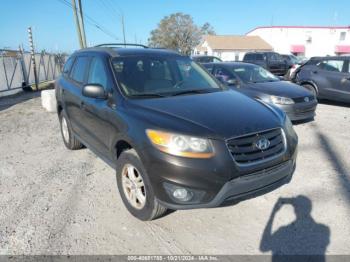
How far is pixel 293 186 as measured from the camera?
3.95 m

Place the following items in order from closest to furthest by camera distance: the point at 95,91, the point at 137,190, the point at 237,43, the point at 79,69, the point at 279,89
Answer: the point at 137,190 < the point at 95,91 < the point at 79,69 < the point at 279,89 < the point at 237,43

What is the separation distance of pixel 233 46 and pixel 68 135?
52.7 m

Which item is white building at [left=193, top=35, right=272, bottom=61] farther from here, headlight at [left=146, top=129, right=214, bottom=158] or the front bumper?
headlight at [left=146, top=129, right=214, bottom=158]

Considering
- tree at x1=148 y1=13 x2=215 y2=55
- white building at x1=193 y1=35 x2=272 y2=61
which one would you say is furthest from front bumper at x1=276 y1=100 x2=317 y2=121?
tree at x1=148 y1=13 x2=215 y2=55

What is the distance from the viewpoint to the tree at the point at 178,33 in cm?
7500

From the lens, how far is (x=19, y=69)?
16.0 m

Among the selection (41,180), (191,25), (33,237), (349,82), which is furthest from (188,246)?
(191,25)

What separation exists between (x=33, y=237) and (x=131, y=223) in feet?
3.24

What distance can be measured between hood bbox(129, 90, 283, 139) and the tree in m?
73.3

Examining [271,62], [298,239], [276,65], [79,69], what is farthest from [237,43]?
[298,239]

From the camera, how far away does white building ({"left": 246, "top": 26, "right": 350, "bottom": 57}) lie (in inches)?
2085

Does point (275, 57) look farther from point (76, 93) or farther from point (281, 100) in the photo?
point (76, 93)

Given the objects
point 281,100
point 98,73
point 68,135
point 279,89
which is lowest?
point 68,135

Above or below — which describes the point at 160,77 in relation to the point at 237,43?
→ below
